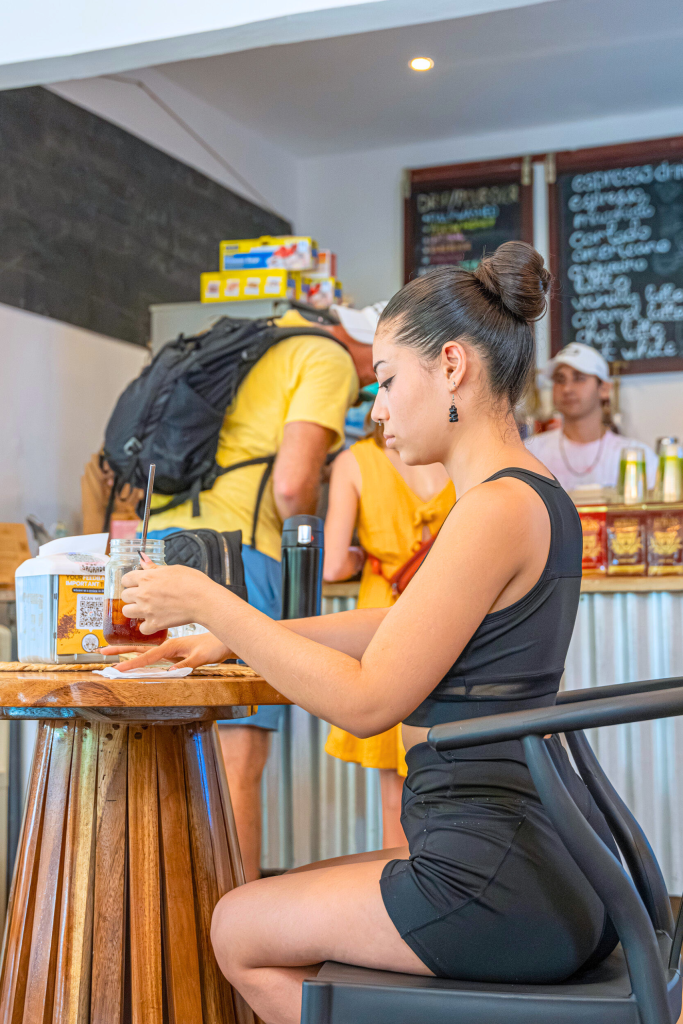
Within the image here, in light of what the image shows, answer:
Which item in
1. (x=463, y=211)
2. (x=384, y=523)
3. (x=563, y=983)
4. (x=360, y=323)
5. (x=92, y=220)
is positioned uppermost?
(x=463, y=211)

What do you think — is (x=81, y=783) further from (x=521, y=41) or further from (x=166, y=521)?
(x=521, y=41)

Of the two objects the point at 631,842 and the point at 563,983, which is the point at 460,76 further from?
the point at 563,983

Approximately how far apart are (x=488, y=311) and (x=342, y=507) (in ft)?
4.34

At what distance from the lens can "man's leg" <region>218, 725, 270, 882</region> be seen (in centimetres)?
239

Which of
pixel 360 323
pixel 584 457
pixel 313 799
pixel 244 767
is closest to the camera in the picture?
pixel 244 767

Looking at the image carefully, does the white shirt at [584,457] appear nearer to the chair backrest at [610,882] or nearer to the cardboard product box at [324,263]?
the cardboard product box at [324,263]

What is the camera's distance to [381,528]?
2.48m

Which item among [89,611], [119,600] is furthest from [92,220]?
[119,600]

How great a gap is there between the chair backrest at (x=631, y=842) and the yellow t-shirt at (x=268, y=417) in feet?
4.07

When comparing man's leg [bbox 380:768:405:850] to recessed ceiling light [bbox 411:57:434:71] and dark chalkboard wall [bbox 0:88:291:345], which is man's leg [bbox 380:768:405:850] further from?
recessed ceiling light [bbox 411:57:434:71]

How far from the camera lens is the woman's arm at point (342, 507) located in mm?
2508

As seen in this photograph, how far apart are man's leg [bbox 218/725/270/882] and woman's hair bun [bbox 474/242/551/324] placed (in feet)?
4.75

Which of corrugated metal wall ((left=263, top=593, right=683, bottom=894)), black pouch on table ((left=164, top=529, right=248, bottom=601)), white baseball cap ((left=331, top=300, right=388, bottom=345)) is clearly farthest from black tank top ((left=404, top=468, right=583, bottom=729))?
white baseball cap ((left=331, top=300, right=388, bottom=345))

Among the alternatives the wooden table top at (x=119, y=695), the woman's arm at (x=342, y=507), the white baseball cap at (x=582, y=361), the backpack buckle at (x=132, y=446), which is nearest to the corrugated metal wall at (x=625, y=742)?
the woman's arm at (x=342, y=507)
